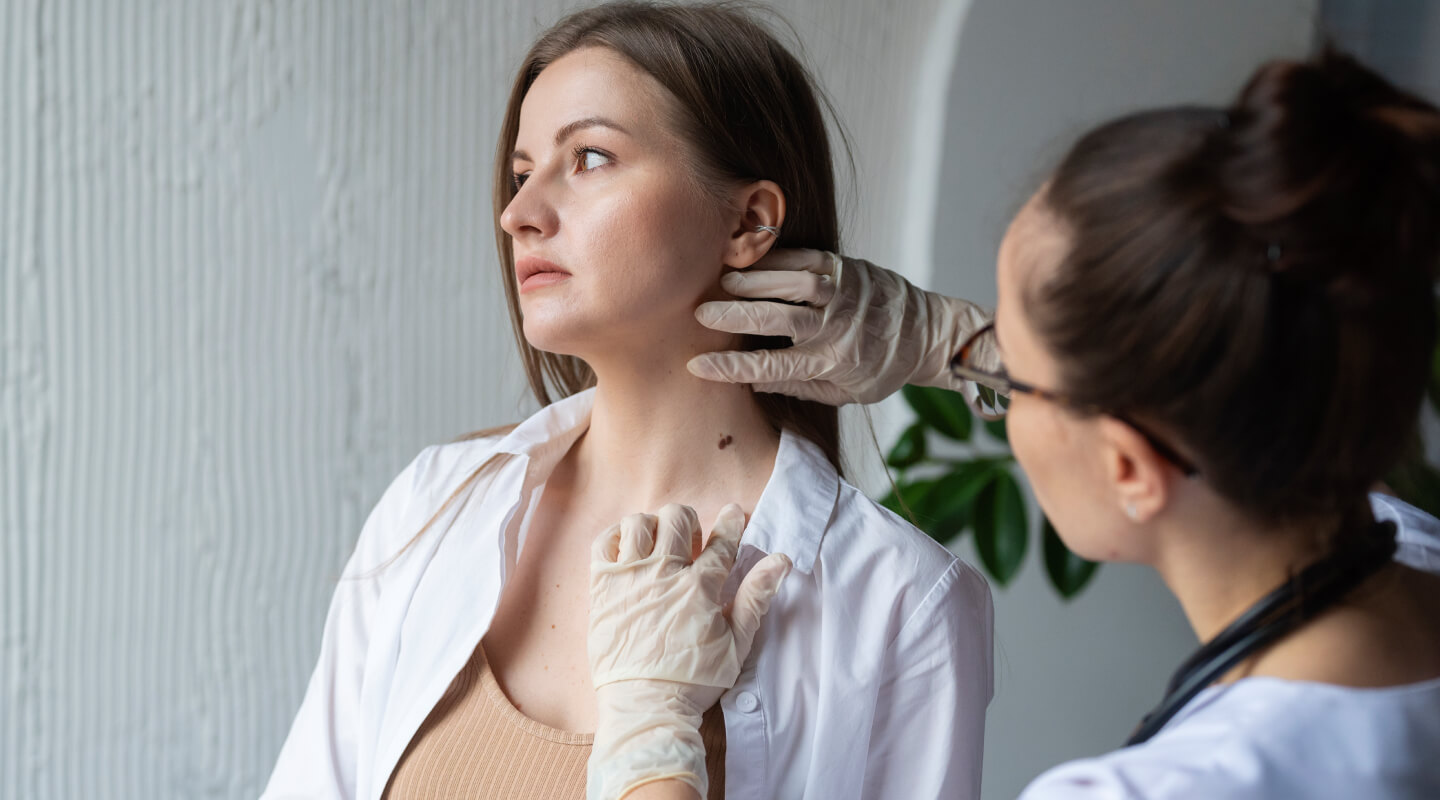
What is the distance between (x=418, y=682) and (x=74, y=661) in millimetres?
991

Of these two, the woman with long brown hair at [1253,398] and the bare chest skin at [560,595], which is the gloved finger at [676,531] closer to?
the bare chest skin at [560,595]

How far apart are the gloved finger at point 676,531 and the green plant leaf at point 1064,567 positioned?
87cm

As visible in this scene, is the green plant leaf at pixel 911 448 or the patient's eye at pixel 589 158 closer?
the patient's eye at pixel 589 158

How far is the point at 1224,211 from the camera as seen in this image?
2.01 ft

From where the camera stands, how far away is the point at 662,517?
1.07 m

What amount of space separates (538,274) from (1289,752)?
2.71 ft

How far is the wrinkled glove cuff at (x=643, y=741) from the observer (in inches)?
35.7

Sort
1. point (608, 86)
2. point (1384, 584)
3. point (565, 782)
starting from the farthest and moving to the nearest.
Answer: point (608, 86)
point (565, 782)
point (1384, 584)

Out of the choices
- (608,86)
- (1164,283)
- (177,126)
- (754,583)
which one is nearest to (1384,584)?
(1164,283)

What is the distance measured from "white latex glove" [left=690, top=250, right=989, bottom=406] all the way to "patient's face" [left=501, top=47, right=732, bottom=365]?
6 cm

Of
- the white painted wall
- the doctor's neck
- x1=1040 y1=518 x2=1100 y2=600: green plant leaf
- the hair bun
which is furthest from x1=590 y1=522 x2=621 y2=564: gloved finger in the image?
the white painted wall

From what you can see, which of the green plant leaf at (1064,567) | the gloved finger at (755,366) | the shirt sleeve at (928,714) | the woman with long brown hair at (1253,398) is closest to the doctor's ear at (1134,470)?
the woman with long brown hair at (1253,398)

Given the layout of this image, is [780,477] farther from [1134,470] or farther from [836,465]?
[1134,470]

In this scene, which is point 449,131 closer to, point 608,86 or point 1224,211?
point 608,86
